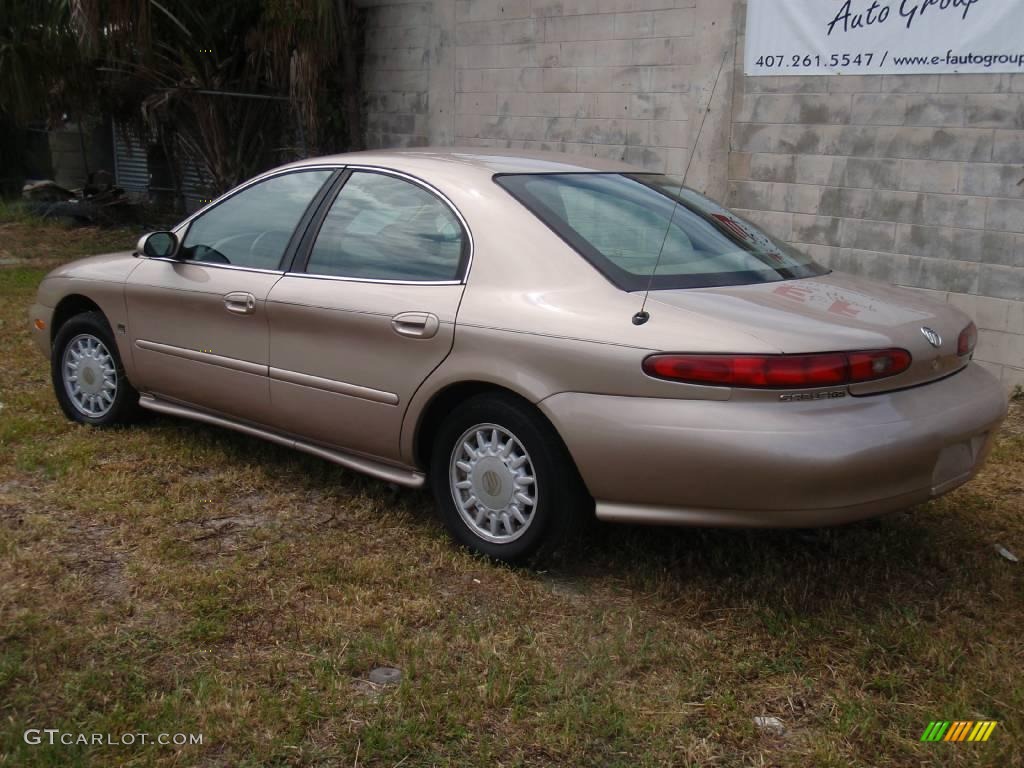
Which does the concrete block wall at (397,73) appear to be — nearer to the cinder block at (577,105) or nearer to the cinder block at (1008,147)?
the cinder block at (577,105)

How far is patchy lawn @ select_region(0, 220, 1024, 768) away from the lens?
3.07m

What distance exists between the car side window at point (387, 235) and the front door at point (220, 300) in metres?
0.22

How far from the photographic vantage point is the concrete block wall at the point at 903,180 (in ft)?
22.6

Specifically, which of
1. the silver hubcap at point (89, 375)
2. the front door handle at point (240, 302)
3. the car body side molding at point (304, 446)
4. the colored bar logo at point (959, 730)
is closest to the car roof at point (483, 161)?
the front door handle at point (240, 302)

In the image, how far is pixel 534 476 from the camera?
3969 mm

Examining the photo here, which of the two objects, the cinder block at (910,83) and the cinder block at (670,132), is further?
the cinder block at (670,132)

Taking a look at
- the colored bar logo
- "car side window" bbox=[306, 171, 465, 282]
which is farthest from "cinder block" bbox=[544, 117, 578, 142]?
the colored bar logo

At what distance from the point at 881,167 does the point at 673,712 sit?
5.17 metres

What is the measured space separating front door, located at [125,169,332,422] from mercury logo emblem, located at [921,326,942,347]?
2.53 meters

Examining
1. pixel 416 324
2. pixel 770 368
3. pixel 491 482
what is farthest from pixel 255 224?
pixel 770 368

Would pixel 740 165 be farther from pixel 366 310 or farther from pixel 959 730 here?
pixel 959 730

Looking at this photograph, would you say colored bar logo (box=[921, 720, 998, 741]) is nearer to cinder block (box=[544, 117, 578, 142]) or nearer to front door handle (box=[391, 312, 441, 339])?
front door handle (box=[391, 312, 441, 339])

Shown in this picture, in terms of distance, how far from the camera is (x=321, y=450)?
4.76 m

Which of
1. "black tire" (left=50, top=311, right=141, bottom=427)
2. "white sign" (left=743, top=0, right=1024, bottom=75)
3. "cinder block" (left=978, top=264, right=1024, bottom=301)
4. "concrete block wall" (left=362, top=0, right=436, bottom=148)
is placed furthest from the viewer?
"concrete block wall" (left=362, top=0, right=436, bottom=148)
